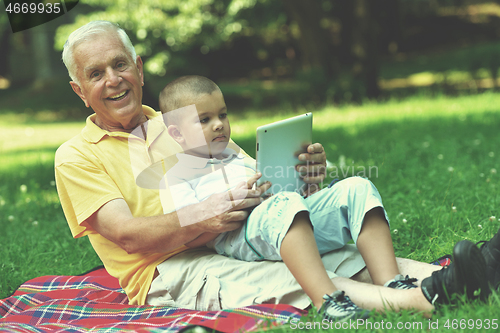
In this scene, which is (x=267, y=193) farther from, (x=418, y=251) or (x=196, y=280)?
(x=418, y=251)

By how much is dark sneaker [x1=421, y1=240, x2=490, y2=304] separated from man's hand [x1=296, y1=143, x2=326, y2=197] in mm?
823

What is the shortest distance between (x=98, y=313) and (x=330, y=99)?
9.04 metres

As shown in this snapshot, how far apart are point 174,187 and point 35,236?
2.10 meters

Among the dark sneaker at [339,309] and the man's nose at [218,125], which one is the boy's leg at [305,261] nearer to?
the dark sneaker at [339,309]

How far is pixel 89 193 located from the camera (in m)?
2.42

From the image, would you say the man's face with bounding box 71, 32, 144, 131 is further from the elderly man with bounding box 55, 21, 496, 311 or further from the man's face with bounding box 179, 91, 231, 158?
the man's face with bounding box 179, 91, 231, 158

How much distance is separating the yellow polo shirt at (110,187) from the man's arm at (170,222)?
0.31 ft

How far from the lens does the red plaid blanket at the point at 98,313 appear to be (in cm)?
213

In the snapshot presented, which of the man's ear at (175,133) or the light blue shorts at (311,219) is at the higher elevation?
the man's ear at (175,133)

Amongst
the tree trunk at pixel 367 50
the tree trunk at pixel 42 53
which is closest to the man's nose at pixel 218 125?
the tree trunk at pixel 367 50

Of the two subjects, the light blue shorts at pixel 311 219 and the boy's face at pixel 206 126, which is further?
the boy's face at pixel 206 126

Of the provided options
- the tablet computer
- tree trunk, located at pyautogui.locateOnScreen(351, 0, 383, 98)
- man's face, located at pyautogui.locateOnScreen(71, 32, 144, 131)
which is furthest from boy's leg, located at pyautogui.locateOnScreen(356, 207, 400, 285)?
tree trunk, located at pyautogui.locateOnScreen(351, 0, 383, 98)

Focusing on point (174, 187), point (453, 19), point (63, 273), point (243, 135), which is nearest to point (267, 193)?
point (174, 187)

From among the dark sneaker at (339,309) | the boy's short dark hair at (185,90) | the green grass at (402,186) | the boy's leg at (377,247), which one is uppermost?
the boy's short dark hair at (185,90)
